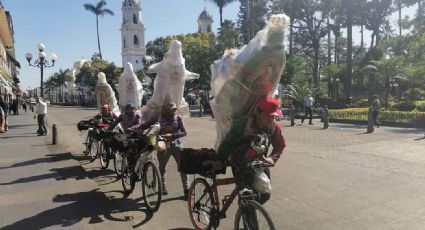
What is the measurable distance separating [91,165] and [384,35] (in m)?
46.1

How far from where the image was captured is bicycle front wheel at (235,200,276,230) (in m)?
3.74

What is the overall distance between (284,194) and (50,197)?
3.77 m

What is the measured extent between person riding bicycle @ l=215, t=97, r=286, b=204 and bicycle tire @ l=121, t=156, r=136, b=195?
9.62 feet

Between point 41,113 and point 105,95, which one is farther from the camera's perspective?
point 41,113

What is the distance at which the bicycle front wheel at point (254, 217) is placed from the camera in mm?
3740

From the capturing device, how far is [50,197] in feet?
22.1

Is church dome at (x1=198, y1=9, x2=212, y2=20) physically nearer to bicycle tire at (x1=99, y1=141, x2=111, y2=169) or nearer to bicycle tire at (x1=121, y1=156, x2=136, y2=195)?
bicycle tire at (x1=99, y1=141, x2=111, y2=169)

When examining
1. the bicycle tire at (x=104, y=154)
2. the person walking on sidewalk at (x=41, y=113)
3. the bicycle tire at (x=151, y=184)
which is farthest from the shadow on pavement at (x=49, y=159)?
the person walking on sidewalk at (x=41, y=113)

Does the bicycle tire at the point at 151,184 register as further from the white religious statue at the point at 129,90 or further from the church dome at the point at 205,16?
the church dome at the point at 205,16

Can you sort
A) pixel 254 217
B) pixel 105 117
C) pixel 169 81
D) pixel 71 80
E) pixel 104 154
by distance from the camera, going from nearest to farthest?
pixel 254 217
pixel 169 81
pixel 104 154
pixel 105 117
pixel 71 80

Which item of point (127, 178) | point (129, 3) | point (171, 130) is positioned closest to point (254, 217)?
point (171, 130)

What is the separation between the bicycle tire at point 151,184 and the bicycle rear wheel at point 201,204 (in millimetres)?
749

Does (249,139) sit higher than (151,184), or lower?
higher

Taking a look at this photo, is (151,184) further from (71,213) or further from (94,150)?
(94,150)
